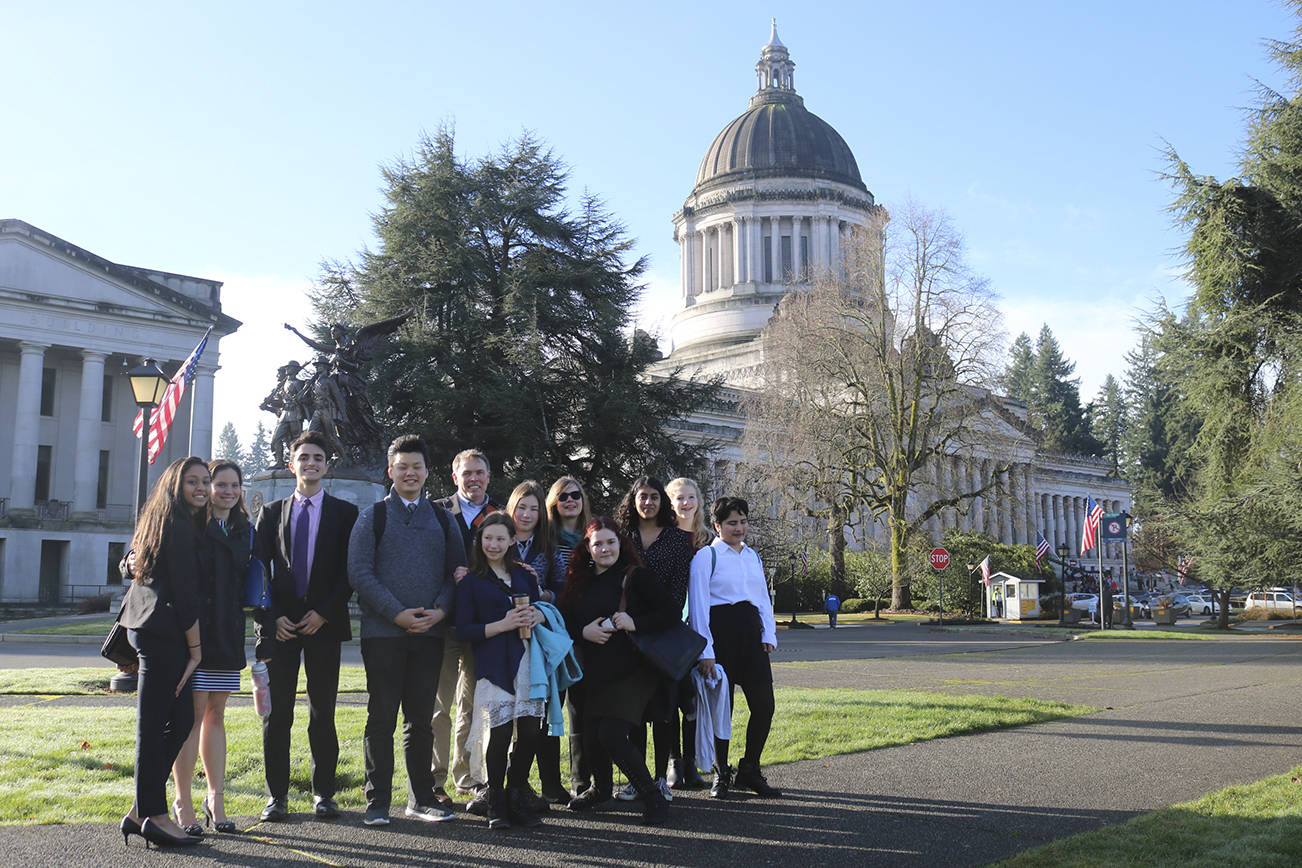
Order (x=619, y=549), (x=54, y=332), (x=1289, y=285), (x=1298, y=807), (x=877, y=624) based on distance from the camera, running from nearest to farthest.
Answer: (x=1298, y=807), (x=619, y=549), (x=1289, y=285), (x=877, y=624), (x=54, y=332)

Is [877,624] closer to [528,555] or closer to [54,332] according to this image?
[528,555]

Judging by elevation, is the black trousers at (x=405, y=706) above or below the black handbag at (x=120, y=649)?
below

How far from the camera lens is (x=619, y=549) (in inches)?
277

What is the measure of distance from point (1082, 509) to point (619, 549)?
103 m

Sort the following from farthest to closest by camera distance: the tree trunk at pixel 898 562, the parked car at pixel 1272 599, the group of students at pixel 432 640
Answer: the parked car at pixel 1272 599 → the tree trunk at pixel 898 562 → the group of students at pixel 432 640

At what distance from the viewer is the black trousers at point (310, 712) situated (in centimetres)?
649

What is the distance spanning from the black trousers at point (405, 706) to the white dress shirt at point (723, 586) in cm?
148

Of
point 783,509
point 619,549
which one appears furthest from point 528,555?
point 783,509

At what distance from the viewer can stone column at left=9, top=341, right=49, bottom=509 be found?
47.0m

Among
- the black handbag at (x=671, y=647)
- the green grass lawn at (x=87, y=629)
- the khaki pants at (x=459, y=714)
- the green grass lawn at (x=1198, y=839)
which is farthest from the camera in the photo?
the green grass lawn at (x=87, y=629)

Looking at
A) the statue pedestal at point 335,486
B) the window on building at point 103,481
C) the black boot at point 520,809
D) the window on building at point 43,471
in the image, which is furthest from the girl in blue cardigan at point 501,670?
the window on building at point 43,471

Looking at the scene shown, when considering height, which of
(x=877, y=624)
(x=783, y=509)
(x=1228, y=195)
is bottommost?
(x=877, y=624)

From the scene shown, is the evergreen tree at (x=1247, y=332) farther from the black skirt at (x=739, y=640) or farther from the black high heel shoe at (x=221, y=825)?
the black high heel shoe at (x=221, y=825)

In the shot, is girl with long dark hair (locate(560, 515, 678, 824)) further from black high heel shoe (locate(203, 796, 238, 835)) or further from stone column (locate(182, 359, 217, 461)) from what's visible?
stone column (locate(182, 359, 217, 461))
